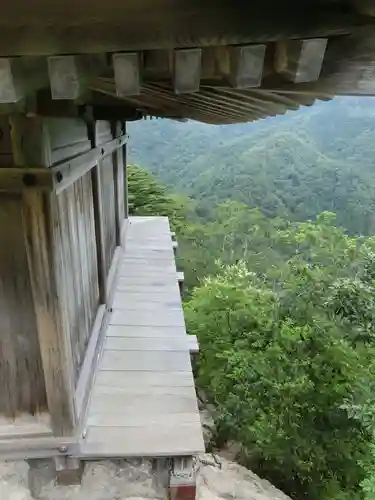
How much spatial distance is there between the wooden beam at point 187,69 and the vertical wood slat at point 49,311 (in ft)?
3.95

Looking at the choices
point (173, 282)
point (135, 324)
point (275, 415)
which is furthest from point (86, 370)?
point (275, 415)

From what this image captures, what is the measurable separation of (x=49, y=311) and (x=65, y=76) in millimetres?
1507

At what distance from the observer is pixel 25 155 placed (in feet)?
7.18

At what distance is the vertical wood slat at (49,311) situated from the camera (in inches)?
90.8

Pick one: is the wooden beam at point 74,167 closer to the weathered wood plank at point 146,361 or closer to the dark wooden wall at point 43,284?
the dark wooden wall at point 43,284

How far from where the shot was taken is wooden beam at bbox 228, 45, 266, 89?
1204 millimetres

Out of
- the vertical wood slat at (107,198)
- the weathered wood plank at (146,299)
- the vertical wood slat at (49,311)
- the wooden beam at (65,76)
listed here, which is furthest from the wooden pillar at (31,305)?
the weathered wood plank at (146,299)

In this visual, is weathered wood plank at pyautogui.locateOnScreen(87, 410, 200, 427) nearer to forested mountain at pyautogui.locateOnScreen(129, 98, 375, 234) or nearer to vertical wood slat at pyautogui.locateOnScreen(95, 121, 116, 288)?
vertical wood slat at pyautogui.locateOnScreen(95, 121, 116, 288)

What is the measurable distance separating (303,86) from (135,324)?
3.38 m

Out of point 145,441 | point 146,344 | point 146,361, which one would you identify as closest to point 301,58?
point 145,441

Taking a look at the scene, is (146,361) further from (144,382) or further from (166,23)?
(166,23)

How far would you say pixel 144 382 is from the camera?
356cm

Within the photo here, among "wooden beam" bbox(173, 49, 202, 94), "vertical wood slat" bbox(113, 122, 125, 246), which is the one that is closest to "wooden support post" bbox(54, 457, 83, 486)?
"wooden beam" bbox(173, 49, 202, 94)

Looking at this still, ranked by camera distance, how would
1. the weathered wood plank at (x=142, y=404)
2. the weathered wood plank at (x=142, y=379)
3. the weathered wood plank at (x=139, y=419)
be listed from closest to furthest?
the weathered wood plank at (x=139, y=419)
the weathered wood plank at (x=142, y=404)
the weathered wood plank at (x=142, y=379)
